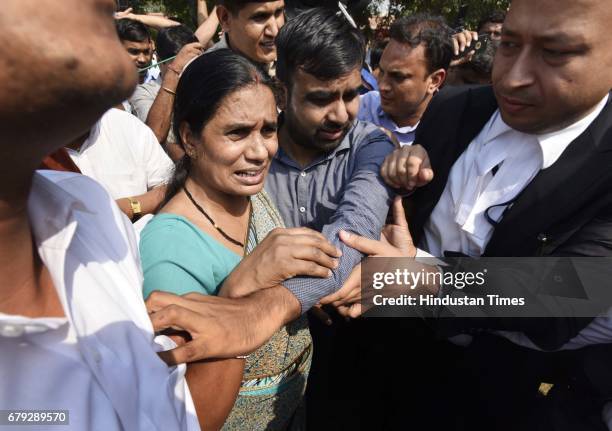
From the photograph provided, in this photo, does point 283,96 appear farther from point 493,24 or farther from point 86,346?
point 493,24

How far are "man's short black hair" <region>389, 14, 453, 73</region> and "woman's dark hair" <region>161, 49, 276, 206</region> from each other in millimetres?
1999

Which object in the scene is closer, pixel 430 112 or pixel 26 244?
pixel 26 244

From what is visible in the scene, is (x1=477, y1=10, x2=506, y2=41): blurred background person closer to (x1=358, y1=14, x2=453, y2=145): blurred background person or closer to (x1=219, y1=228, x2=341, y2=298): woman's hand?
(x1=358, y1=14, x2=453, y2=145): blurred background person

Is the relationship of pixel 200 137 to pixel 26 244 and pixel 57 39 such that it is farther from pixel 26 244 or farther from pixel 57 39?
pixel 57 39

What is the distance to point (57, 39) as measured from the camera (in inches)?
22.7

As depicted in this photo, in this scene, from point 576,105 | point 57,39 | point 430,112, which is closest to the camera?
point 57,39

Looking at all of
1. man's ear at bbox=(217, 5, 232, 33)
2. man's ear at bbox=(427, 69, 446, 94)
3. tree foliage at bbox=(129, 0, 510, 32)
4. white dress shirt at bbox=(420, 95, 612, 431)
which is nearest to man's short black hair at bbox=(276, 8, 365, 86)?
white dress shirt at bbox=(420, 95, 612, 431)

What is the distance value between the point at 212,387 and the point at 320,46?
5.45 ft

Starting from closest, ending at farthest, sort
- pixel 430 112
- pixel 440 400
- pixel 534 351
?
pixel 534 351
pixel 430 112
pixel 440 400

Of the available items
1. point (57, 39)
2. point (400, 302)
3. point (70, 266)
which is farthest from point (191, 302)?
point (400, 302)

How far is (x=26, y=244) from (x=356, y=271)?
47.5 inches

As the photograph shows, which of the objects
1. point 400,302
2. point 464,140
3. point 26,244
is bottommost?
point 400,302

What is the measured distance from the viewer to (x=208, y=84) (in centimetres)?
175

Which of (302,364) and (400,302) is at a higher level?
(400,302)
